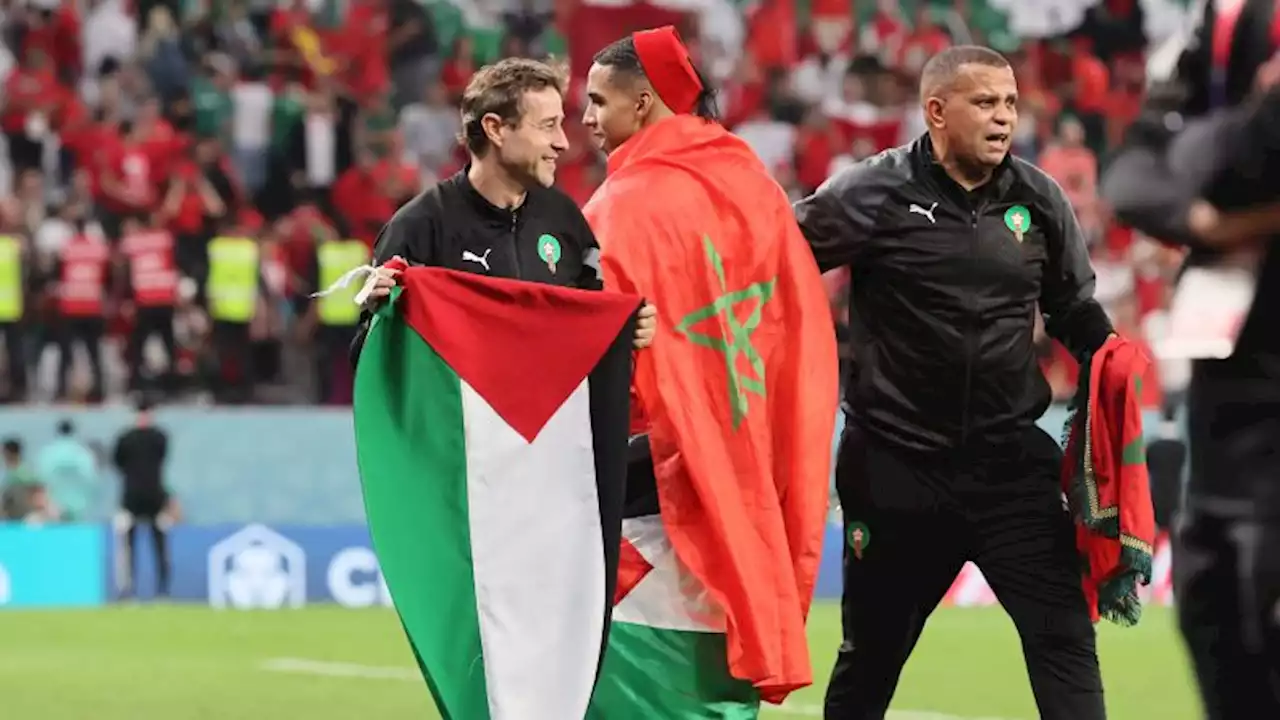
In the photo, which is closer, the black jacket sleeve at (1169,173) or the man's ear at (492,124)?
the black jacket sleeve at (1169,173)

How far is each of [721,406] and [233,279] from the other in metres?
14.9

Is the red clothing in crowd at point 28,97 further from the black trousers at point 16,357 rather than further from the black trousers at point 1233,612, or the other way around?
the black trousers at point 1233,612

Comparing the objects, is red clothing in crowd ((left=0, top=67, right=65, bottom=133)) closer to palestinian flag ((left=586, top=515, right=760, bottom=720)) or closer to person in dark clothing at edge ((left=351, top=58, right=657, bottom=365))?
person in dark clothing at edge ((left=351, top=58, right=657, bottom=365))

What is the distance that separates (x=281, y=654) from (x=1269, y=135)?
11.6 meters

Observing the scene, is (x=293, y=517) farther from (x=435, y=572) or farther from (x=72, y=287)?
(x=435, y=572)

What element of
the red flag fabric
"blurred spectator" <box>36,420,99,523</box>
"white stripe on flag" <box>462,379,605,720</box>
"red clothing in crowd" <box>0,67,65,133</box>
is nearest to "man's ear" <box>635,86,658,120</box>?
"white stripe on flag" <box>462,379,605,720</box>

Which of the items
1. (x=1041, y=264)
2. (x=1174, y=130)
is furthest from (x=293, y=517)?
(x=1174, y=130)

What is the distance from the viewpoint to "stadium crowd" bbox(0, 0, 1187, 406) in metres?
20.9

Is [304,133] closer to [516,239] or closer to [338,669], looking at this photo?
[338,669]

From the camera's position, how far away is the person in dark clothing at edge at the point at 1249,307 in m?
4.08

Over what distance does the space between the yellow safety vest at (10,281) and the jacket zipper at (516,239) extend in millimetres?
14277

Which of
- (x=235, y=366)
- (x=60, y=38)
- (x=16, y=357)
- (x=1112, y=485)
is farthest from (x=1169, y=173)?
(x=60, y=38)

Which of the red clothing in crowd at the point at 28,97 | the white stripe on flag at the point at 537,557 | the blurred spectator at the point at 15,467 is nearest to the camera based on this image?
the white stripe on flag at the point at 537,557

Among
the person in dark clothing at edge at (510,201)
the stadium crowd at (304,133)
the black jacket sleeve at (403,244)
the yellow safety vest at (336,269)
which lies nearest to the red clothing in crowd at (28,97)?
the stadium crowd at (304,133)
